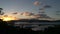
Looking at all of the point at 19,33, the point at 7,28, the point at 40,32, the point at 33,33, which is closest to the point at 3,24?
the point at 7,28

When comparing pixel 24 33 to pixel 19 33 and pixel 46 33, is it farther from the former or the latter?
pixel 46 33

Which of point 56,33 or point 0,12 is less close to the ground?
point 0,12

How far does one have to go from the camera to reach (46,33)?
153 feet

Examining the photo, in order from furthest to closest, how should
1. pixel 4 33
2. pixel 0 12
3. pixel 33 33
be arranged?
pixel 0 12 → pixel 33 33 → pixel 4 33

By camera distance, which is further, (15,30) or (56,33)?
(56,33)

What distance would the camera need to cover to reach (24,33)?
1649 inches

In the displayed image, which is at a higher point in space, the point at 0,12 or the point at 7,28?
the point at 0,12

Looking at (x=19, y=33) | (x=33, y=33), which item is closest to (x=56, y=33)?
(x=33, y=33)

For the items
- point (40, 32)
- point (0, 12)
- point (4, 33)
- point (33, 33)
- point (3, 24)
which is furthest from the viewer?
point (0, 12)

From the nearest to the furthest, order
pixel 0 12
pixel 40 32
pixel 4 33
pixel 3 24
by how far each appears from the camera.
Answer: pixel 4 33 → pixel 3 24 → pixel 40 32 → pixel 0 12

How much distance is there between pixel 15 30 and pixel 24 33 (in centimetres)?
197

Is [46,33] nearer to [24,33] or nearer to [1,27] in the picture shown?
[24,33]

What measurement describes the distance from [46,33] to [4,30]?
481 inches

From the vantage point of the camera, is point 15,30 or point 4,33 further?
point 15,30
